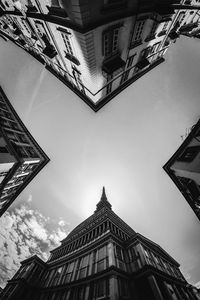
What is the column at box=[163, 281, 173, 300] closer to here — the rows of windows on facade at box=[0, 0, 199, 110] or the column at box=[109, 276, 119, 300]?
the column at box=[109, 276, 119, 300]

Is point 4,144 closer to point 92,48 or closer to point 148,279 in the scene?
point 92,48

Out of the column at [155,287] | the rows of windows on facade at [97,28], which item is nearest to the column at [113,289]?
the column at [155,287]

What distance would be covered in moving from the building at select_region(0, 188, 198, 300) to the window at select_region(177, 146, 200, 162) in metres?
15.7

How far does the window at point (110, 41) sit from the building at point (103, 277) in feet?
85.6

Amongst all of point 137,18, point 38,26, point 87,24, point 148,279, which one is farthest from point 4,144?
point 148,279

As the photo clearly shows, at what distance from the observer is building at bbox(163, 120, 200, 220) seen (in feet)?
60.7

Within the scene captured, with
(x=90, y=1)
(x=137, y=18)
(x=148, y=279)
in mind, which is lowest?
(x=148, y=279)

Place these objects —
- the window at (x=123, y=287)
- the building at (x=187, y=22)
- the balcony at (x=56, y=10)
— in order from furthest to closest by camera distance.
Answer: the building at (x=187, y=22) < the window at (x=123, y=287) < the balcony at (x=56, y=10)

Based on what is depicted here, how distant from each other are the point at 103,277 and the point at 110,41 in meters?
28.2

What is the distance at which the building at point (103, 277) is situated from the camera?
2053 cm

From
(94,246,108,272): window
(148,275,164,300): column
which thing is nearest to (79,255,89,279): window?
(94,246,108,272): window

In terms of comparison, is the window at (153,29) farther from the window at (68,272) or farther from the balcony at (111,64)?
the window at (68,272)

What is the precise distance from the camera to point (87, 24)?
11.8m

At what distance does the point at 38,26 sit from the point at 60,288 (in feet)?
123
